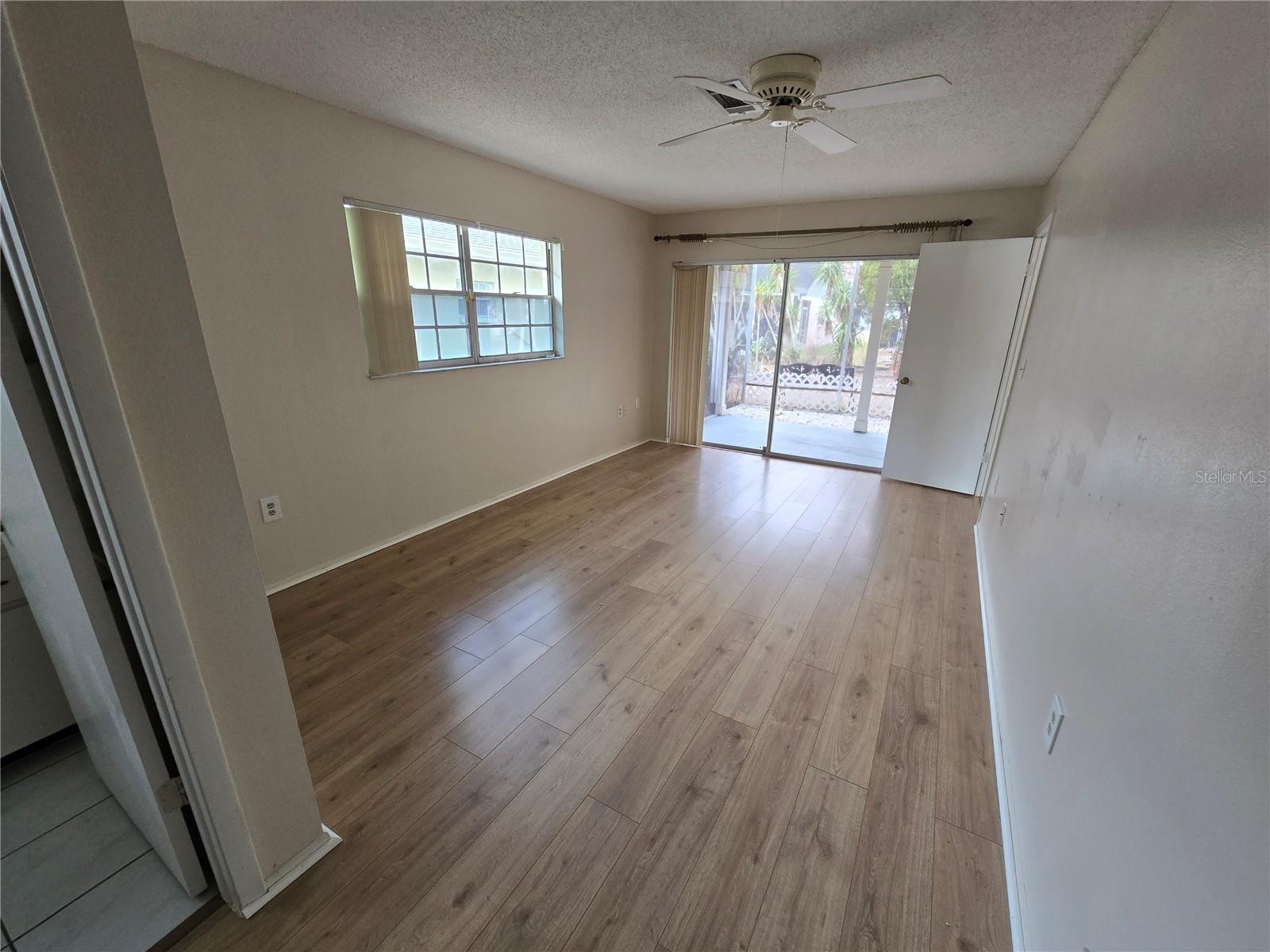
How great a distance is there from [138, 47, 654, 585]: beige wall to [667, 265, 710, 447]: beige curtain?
1476mm

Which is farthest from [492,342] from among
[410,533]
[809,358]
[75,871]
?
[809,358]

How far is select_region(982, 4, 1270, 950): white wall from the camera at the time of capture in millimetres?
657

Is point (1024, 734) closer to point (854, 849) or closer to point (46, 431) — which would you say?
point (854, 849)

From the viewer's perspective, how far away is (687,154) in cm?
305

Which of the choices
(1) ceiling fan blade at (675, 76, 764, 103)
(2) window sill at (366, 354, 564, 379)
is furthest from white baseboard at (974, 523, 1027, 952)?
(2) window sill at (366, 354, 564, 379)

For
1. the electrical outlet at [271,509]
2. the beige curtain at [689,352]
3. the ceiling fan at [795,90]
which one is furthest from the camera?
the beige curtain at [689,352]

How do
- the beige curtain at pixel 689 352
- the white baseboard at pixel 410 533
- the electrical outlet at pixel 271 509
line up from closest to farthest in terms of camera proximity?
1. the electrical outlet at pixel 271 509
2. the white baseboard at pixel 410 533
3. the beige curtain at pixel 689 352

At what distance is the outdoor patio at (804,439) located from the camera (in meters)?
5.23

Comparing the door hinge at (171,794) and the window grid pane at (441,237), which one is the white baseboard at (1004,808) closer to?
the door hinge at (171,794)

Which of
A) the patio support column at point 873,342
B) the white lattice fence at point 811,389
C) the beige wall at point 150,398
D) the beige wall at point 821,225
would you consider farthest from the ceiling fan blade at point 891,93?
the white lattice fence at point 811,389

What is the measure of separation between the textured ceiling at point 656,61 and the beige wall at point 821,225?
2.45 ft

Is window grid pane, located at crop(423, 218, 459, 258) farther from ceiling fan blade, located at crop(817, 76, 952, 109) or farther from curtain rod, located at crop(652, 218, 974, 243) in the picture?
curtain rod, located at crop(652, 218, 974, 243)

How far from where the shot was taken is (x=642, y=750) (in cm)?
169

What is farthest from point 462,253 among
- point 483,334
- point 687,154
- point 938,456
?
point 938,456
